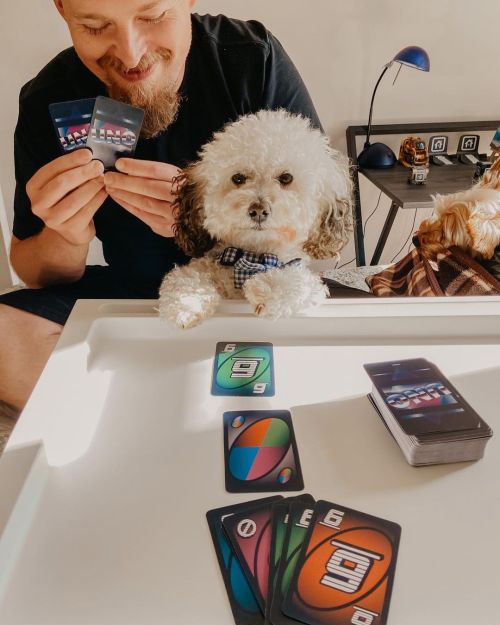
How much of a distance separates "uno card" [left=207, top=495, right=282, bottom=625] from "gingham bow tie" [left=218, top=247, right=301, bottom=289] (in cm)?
56

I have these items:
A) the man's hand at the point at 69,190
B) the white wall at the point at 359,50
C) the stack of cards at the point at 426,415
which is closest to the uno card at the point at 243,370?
the stack of cards at the point at 426,415

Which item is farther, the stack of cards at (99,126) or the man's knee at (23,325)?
the man's knee at (23,325)

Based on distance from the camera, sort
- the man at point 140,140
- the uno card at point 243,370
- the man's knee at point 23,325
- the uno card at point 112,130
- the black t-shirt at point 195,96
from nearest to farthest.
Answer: the uno card at point 243,370
the uno card at point 112,130
the man at point 140,140
the man's knee at point 23,325
the black t-shirt at point 195,96

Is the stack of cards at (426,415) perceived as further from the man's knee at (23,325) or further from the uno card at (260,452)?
the man's knee at (23,325)

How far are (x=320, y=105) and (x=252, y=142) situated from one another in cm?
189

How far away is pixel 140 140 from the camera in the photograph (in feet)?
4.83

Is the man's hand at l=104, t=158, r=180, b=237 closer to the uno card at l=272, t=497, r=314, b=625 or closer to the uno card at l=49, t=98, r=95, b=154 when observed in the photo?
the uno card at l=49, t=98, r=95, b=154

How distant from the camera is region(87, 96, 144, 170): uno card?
109 centimetres

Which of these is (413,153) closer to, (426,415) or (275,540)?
(426,415)

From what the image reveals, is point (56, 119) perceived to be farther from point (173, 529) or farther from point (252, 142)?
point (173, 529)

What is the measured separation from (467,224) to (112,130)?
85 centimetres

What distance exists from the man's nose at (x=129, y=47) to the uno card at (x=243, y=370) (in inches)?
29.7

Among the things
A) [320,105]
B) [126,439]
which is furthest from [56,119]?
[320,105]

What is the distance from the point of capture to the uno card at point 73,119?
3.53ft
